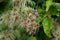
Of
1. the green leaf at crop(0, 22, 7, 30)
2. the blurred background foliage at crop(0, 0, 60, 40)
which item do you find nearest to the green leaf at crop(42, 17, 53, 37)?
the blurred background foliage at crop(0, 0, 60, 40)

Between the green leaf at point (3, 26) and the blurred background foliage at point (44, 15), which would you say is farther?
the green leaf at point (3, 26)

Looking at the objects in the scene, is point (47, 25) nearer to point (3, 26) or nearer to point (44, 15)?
point (44, 15)

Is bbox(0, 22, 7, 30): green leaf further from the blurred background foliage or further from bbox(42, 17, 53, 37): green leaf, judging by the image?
bbox(42, 17, 53, 37): green leaf

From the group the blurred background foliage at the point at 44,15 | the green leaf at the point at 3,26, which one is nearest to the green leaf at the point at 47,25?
the blurred background foliage at the point at 44,15

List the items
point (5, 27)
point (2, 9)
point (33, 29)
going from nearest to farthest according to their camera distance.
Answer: point (33, 29), point (5, 27), point (2, 9)

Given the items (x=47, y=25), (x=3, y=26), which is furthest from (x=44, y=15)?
(x=3, y=26)

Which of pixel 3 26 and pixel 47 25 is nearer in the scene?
pixel 47 25

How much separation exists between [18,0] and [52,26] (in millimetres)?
376


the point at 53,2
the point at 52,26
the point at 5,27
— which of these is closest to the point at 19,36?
the point at 5,27

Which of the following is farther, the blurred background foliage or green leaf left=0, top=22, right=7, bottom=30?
green leaf left=0, top=22, right=7, bottom=30

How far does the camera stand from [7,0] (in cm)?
163

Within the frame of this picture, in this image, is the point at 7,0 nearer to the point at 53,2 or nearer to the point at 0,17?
the point at 0,17

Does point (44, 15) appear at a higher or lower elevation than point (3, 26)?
higher

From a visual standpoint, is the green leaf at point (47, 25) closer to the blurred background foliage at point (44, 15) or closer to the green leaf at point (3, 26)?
the blurred background foliage at point (44, 15)
